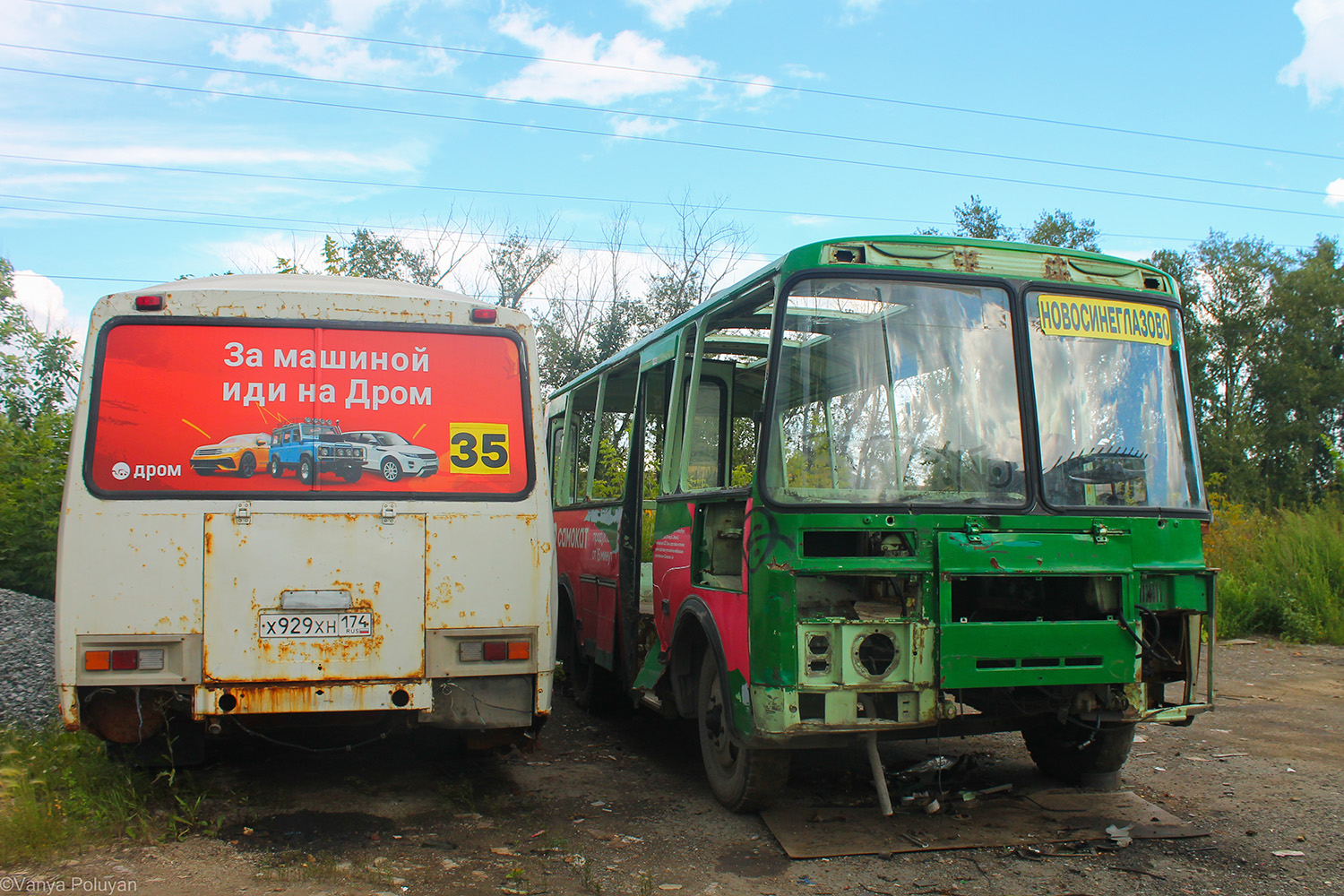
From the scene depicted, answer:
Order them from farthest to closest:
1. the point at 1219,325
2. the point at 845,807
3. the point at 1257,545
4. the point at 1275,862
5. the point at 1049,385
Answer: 1. the point at 1219,325
2. the point at 1257,545
3. the point at 845,807
4. the point at 1049,385
5. the point at 1275,862

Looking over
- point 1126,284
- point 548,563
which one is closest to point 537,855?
point 548,563

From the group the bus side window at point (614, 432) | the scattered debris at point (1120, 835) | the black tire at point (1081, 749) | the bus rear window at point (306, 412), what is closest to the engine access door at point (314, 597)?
the bus rear window at point (306, 412)

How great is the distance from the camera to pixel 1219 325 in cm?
4397

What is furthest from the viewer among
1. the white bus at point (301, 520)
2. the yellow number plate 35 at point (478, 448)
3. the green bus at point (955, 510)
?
the yellow number plate 35 at point (478, 448)

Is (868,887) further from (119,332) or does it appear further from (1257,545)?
(1257,545)

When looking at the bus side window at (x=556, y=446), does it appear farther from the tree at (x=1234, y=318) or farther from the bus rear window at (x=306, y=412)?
the tree at (x=1234, y=318)

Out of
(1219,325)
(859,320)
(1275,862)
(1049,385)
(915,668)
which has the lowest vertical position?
(1275,862)

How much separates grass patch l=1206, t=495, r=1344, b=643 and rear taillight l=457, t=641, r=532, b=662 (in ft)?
36.7

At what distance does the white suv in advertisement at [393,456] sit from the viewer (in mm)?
5059

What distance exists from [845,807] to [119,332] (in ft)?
14.4

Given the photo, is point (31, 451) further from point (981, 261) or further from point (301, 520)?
point (981, 261)

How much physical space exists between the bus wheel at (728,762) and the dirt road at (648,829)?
136mm

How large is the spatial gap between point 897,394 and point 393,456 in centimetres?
249

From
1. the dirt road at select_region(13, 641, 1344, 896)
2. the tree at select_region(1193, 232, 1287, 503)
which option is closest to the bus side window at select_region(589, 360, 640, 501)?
the dirt road at select_region(13, 641, 1344, 896)
